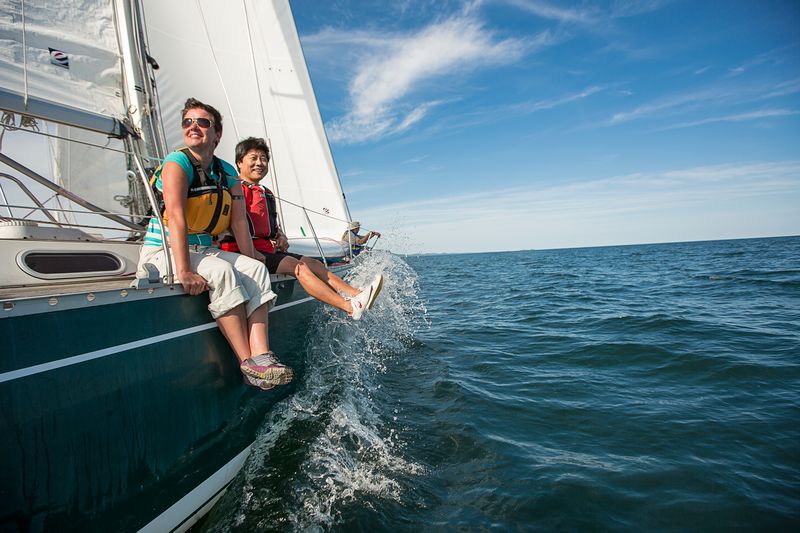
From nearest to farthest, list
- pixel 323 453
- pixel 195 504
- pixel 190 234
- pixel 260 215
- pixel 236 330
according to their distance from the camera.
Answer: pixel 195 504
pixel 236 330
pixel 190 234
pixel 323 453
pixel 260 215

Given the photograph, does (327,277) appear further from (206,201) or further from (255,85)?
(255,85)

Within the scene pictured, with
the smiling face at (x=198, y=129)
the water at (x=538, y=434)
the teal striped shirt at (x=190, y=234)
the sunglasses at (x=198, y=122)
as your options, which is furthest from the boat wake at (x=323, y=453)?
the sunglasses at (x=198, y=122)

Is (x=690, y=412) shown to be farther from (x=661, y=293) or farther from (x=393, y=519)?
(x=661, y=293)

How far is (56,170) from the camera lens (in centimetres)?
413

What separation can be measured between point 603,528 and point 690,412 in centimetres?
201

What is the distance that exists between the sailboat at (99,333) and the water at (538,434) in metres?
0.59

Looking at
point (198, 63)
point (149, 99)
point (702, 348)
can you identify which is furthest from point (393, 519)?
point (198, 63)

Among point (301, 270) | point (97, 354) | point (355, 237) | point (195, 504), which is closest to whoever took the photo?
point (97, 354)

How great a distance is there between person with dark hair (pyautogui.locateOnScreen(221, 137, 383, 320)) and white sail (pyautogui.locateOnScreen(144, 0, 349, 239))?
5.54 feet

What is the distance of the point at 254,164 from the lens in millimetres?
3438

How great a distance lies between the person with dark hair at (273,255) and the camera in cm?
323

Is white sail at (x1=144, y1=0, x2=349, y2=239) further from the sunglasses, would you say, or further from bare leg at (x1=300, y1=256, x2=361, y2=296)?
the sunglasses

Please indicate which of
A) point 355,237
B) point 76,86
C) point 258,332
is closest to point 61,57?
point 76,86

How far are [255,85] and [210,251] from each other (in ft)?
16.1
